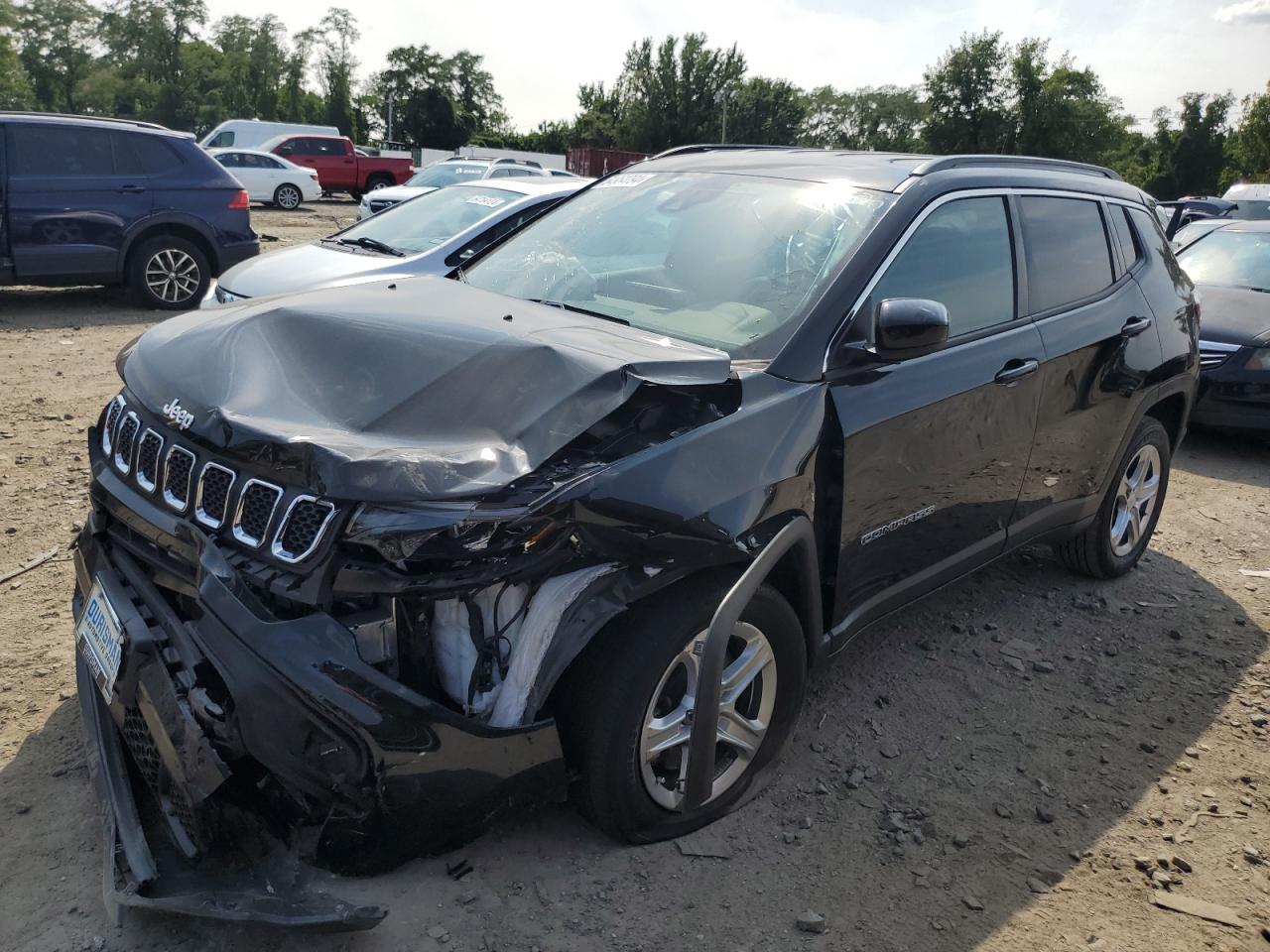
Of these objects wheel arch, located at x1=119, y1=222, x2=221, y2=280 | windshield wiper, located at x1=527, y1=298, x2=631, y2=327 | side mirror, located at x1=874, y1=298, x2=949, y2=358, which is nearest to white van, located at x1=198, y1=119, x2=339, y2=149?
wheel arch, located at x1=119, y1=222, x2=221, y2=280

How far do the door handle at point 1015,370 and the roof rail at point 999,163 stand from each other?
0.74 metres

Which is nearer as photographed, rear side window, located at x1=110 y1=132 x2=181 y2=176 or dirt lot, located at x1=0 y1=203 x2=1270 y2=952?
dirt lot, located at x1=0 y1=203 x2=1270 y2=952

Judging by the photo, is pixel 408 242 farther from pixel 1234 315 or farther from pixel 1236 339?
pixel 1234 315

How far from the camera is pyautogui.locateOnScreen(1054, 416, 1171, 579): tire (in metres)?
4.52

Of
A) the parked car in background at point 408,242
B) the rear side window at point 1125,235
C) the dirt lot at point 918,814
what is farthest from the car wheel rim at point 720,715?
the parked car in background at point 408,242

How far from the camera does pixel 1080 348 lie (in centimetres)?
390

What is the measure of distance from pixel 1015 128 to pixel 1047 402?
2378 inches

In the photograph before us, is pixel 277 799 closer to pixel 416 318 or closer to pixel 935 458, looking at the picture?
pixel 416 318

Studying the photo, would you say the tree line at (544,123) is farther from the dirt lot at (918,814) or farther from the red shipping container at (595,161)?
the dirt lot at (918,814)

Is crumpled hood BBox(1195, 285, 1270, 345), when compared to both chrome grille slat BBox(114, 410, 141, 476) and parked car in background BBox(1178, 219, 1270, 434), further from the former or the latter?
chrome grille slat BBox(114, 410, 141, 476)

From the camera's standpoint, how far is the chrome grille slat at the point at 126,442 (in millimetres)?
2703

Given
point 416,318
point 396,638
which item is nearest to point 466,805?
point 396,638

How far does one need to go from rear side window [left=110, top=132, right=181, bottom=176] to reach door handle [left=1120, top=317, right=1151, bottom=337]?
8.89 meters

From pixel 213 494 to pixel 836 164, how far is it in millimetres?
2465
